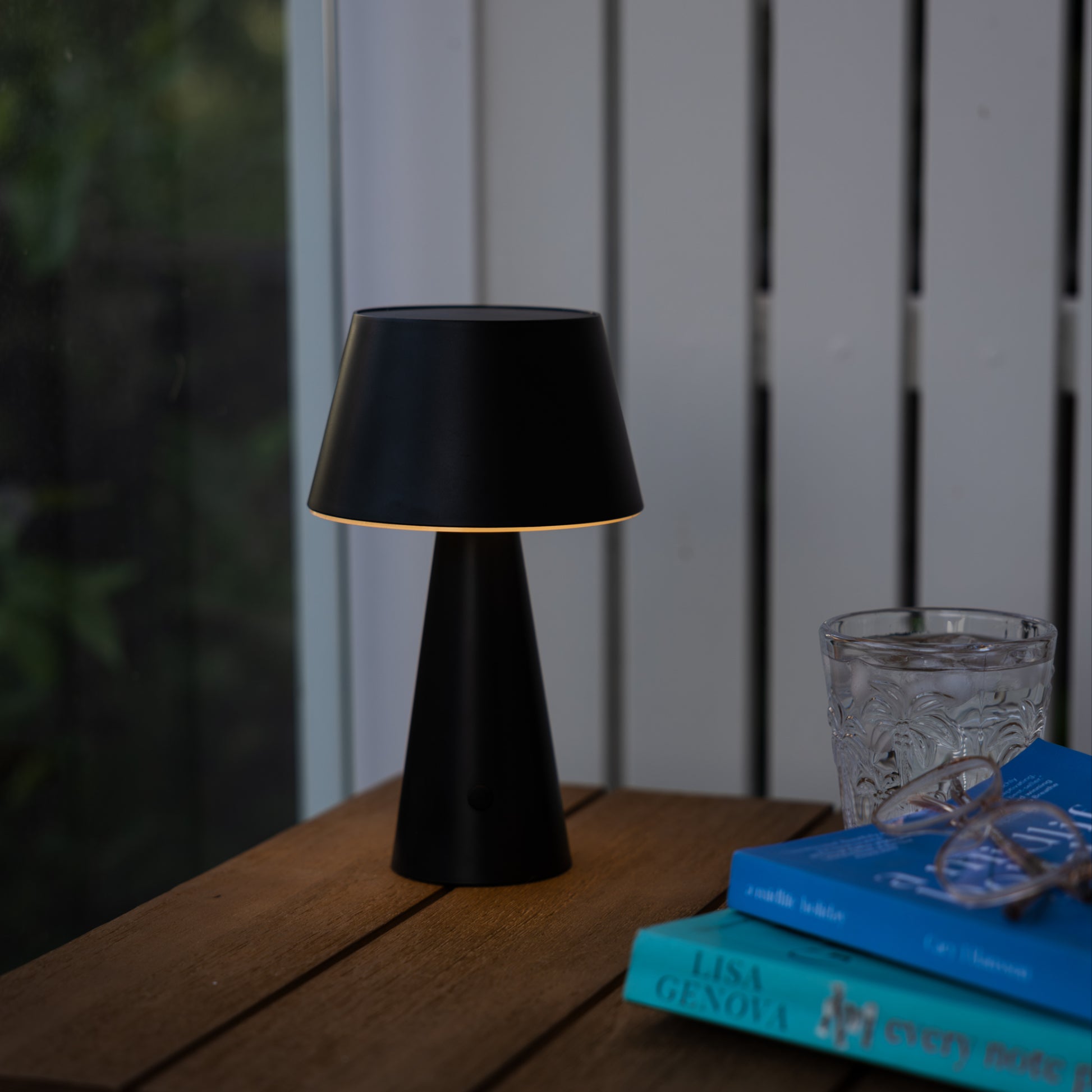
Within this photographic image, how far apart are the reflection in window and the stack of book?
2.24 feet

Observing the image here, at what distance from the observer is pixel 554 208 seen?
133 centimetres

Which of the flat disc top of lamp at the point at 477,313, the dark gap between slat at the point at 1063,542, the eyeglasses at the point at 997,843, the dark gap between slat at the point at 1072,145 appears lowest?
the eyeglasses at the point at 997,843

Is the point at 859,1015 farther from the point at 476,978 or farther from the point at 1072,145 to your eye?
the point at 1072,145

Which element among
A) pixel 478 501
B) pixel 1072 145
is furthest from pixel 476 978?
pixel 1072 145

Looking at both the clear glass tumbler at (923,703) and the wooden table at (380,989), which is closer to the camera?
the wooden table at (380,989)

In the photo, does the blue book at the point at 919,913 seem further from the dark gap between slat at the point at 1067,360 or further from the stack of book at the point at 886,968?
the dark gap between slat at the point at 1067,360

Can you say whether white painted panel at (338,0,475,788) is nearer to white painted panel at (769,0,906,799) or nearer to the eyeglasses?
white painted panel at (769,0,906,799)

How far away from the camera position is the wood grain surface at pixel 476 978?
0.71m

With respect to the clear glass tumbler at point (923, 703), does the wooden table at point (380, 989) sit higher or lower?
lower

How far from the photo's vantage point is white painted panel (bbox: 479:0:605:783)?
131cm

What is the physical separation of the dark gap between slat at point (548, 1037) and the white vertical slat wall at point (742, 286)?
55cm

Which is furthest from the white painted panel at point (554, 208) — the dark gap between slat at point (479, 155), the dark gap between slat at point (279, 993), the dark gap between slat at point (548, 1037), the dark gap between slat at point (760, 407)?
the dark gap between slat at point (548, 1037)

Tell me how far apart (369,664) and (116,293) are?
1.45 feet

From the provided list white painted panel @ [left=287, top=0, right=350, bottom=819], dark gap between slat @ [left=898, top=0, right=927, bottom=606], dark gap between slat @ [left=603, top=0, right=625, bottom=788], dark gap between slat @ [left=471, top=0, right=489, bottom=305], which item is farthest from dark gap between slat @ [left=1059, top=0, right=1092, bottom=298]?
white painted panel @ [left=287, top=0, right=350, bottom=819]
